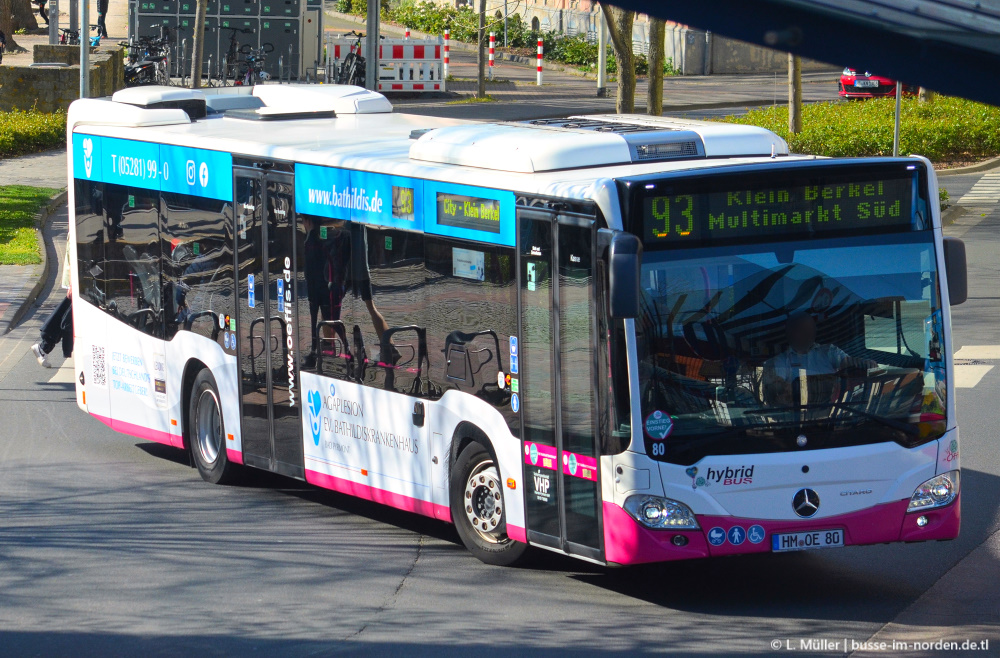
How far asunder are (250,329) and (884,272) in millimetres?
4820

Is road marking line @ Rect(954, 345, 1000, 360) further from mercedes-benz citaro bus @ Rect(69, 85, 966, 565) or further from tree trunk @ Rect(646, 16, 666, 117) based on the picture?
mercedes-benz citaro bus @ Rect(69, 85, 966, 565)

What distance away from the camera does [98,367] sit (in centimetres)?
1319

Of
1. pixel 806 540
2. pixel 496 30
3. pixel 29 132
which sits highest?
pixel 496 30

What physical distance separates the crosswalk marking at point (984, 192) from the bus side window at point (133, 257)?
665 inches

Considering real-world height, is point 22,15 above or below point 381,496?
above

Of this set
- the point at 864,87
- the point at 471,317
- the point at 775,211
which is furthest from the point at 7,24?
the point at 775,211

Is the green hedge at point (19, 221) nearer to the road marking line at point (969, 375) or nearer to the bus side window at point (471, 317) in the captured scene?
the road marking line at point (969, 375)

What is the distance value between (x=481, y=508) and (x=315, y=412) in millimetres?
1870

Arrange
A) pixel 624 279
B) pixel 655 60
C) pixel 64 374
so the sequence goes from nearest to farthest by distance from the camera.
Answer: pixel 624 279 < pixel 64 374 < pixel 655 60

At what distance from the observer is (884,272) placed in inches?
332

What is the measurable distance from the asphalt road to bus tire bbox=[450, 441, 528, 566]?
0.42 feet

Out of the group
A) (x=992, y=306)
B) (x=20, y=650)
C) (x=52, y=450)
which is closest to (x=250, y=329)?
(x=52, y=450)

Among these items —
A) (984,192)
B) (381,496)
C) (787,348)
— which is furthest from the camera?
(984,192)

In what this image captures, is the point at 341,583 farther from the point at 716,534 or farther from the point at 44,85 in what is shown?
the point at 44,85
